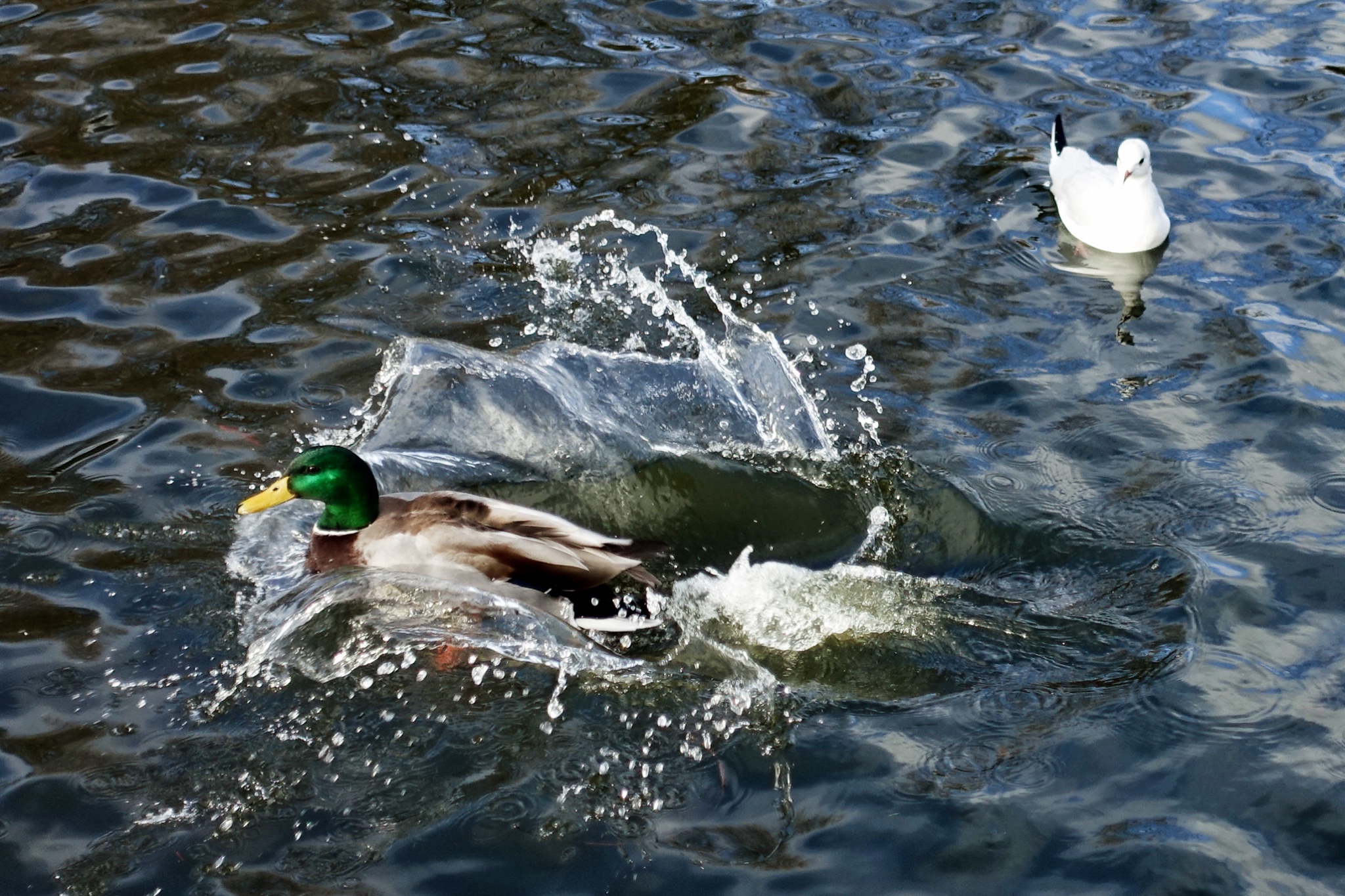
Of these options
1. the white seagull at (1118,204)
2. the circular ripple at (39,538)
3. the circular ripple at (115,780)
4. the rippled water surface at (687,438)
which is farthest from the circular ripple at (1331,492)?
the circular ripple at (39,538)

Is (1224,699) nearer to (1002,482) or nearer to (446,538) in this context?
(1002,482)

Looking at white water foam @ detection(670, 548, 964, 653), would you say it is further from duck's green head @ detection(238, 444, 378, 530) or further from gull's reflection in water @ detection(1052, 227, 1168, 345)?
gull's reflection in water @ detection(1052, 227, 1168, 345)

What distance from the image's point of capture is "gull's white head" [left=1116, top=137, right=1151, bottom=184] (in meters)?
6.68

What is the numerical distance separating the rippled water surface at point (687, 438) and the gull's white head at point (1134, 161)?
398 mm

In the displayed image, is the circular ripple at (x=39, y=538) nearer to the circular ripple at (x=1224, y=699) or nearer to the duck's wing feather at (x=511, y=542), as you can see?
the duck's wing feather at (x=511, y=542)

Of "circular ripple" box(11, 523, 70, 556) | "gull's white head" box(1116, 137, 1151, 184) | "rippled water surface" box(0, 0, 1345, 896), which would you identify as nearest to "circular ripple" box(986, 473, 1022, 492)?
"rippled water surface" box(0, 0, 1345, 896)

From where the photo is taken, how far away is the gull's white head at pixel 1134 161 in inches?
263

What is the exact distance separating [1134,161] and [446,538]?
412 cm

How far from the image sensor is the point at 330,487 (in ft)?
14.3

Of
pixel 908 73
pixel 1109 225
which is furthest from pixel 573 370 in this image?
pixel 908 73

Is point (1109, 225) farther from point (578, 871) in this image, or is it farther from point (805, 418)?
point (578, 871)

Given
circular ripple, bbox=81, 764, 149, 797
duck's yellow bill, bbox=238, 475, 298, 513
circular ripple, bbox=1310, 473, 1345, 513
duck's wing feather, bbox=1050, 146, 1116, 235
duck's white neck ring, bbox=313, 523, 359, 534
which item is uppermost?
duck's yellow bill, bbox=238, 475, 298, 513

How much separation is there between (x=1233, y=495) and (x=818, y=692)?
186cm

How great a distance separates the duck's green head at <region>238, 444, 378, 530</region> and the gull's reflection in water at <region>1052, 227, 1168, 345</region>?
3646 mm
